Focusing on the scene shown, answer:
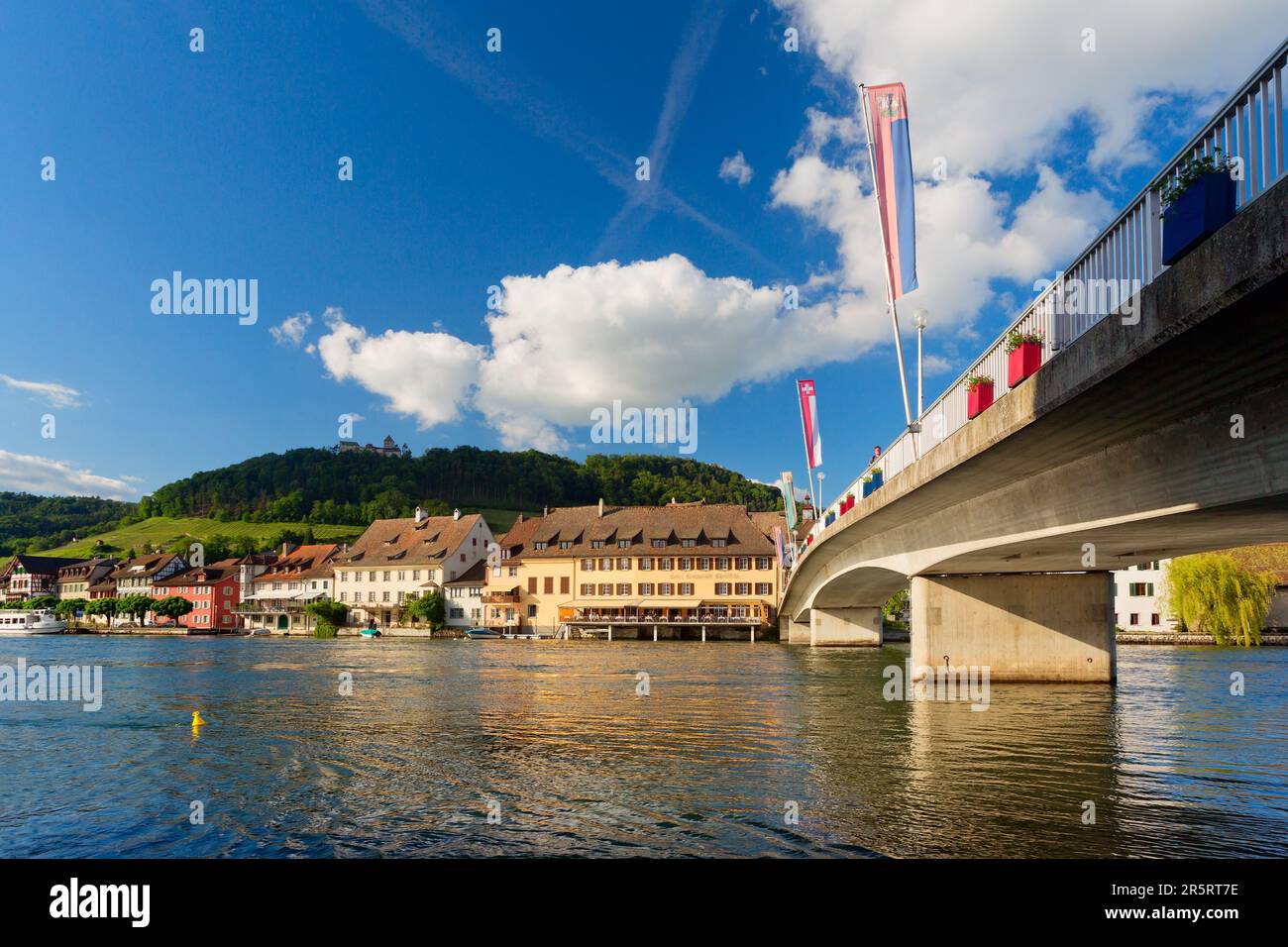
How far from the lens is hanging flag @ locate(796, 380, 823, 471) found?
4747 centimetres

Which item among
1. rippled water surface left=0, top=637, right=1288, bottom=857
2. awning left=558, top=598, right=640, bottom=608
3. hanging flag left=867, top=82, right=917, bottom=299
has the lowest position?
awning left=558, top=598, right=640, bottom=608

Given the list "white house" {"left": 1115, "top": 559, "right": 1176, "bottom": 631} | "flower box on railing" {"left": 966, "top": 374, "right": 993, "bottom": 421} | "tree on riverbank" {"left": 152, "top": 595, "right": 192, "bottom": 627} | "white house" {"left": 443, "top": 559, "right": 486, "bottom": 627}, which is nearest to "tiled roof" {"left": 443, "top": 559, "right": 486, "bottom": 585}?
"white house" {"left": 443, "top": 559, "right": 486, "bottom": 627}

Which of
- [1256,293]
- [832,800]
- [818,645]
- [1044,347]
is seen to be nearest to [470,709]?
[832,800]

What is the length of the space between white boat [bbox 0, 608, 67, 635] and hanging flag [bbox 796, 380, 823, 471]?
10315 centimetres


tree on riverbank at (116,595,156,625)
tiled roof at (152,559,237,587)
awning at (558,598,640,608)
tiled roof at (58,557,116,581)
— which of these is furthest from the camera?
tiled roof at (58,557,116,581)

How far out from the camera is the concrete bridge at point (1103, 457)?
8.96 meters

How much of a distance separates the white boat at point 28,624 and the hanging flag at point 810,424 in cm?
10315

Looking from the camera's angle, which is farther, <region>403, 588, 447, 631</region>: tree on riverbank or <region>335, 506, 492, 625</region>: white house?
<region>335, 506, 492, 625</region>: white house

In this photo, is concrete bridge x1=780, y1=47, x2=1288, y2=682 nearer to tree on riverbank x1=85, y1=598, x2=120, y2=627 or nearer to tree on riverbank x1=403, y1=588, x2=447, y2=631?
tree on riverbank x1=403, y1=588, x2=447, y2=631

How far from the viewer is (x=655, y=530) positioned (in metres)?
93.8

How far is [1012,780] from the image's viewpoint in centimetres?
1600

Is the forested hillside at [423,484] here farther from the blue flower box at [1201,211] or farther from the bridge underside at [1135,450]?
the blue flower box at [1201,211]
